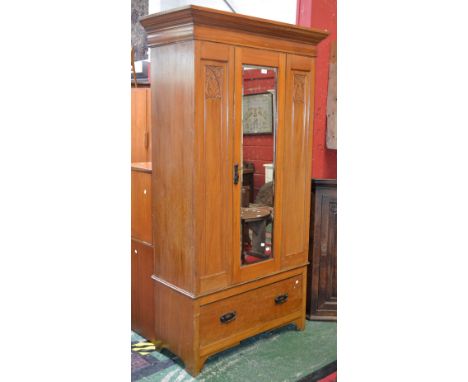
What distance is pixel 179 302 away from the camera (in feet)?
8.66

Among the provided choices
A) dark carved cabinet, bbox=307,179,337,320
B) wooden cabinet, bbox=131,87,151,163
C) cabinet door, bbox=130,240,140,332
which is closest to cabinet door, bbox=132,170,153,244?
cabinet door, bbox=130,240,140,332

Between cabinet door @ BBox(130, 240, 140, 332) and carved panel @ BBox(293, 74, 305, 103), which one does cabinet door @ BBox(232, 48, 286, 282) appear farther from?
cabinet door @ BBox(130, 240, 140, 332)

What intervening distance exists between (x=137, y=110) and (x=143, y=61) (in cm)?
277

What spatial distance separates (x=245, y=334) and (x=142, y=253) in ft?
2.72

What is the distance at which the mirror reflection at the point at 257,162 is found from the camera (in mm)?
2642

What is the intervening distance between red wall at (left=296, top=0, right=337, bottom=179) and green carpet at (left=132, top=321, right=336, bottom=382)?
1.16 meters

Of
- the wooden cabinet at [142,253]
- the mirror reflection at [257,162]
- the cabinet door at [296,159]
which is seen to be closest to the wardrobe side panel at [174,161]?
the wooden cabinet at [142,253]

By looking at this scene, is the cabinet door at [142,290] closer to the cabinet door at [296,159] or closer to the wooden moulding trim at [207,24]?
the cabinet door at [296,159]

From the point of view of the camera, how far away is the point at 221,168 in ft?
8.42

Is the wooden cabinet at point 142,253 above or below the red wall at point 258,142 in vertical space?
below

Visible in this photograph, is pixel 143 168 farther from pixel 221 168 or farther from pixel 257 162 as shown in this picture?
pixel 257 162

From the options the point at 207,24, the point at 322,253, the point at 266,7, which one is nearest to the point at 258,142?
the point at 207,24

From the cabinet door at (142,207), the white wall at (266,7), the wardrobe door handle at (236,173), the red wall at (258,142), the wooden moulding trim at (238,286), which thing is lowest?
the wooden moulding trim at (238,286)

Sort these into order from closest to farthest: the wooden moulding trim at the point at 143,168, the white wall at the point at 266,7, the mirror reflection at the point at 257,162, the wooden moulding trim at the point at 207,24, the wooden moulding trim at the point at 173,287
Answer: the wooden moulding trim at the point at 207,24, the wooden moulding trim at the point at 173,287, the mirror reflection at the point at 257,162, the wooden moulding trim at the point at 143,168, the white wall at the point at 266,7
